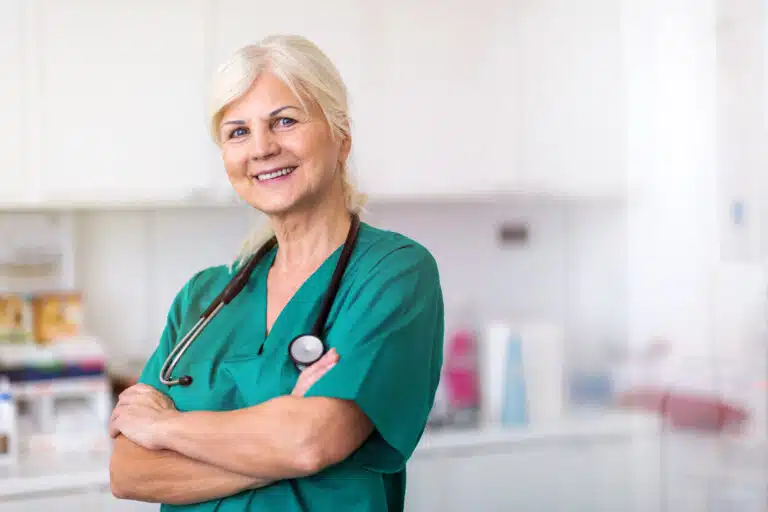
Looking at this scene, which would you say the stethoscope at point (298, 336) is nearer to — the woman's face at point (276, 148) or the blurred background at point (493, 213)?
the woman's face at point (276, 148)

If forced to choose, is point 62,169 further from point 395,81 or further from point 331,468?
point 331,468

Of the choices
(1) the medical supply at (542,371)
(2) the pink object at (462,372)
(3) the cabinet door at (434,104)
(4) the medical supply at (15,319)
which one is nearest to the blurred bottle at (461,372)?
(2) the pink object at (462,372)

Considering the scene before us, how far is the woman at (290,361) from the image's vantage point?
0.94 metres

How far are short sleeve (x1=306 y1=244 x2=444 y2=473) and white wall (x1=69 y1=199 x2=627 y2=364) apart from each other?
1015 mm

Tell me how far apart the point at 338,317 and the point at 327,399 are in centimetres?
10

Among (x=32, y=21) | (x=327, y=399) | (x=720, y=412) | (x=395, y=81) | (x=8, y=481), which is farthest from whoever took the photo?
(x=720, y=412)

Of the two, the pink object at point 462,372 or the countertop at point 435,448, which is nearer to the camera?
the countertop at point 435,448

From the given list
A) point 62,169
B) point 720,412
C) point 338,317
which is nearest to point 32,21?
point 62,169

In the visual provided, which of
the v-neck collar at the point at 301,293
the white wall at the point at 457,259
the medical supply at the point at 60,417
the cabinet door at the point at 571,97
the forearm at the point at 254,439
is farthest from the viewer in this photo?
the cabinet door at the point at 571,97

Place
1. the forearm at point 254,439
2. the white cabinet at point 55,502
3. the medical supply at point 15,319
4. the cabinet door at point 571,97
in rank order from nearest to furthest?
1. the forearm at point 254,439
2. the white cabinet at point 55,502
3. the medical supply at point 15,319
4. the cabinet door at point 571,97

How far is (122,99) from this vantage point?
68.3 inches

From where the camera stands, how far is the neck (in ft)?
3.41

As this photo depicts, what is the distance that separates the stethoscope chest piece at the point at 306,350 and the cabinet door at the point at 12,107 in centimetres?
93

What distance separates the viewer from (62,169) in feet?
5.62
